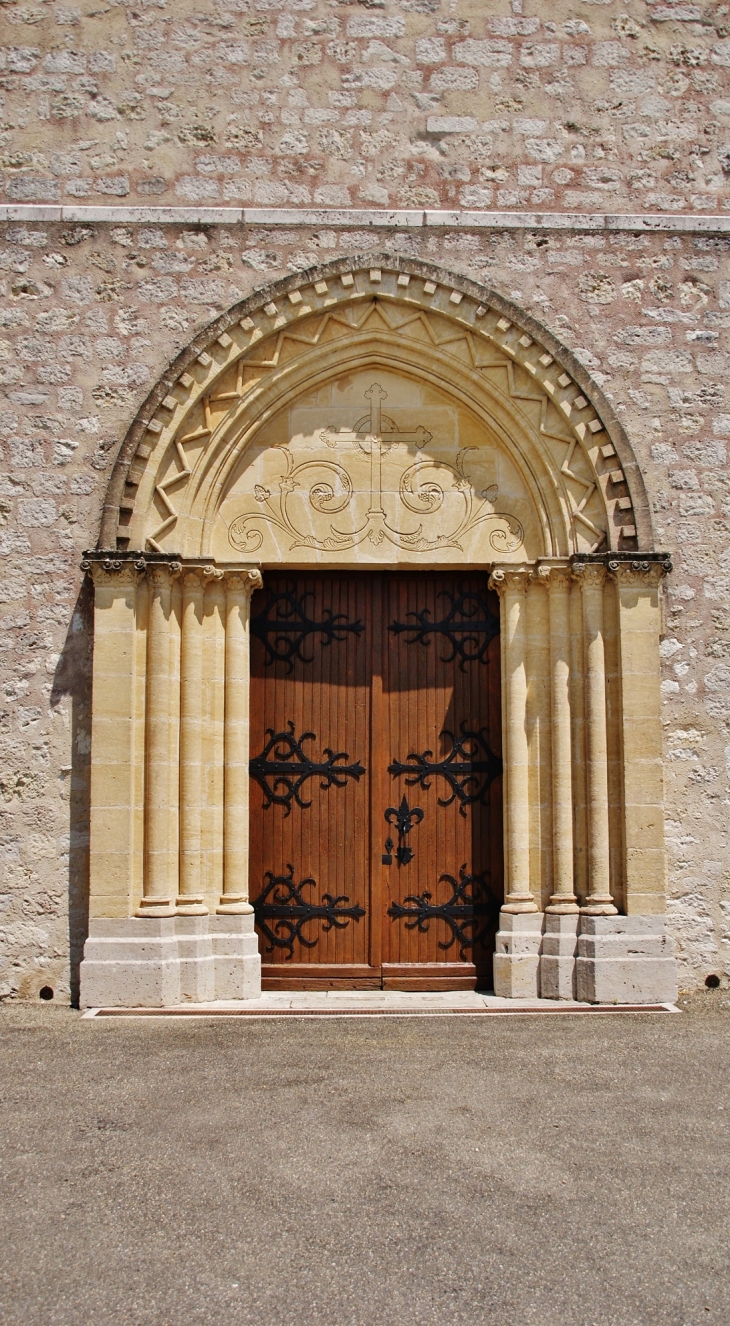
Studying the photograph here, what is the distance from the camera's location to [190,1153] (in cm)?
412

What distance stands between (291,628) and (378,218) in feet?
8.34

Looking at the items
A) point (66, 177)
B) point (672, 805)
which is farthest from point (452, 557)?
point (66, 177)

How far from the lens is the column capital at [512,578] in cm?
679

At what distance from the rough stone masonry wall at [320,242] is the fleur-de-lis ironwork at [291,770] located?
1071 millimetres

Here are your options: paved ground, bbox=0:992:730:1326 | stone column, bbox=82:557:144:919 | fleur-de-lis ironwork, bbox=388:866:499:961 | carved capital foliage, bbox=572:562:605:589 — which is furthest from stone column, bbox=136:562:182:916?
carved capital foliage, bbox=572:562:605:589

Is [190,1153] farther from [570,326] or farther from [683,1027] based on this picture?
[570,326]

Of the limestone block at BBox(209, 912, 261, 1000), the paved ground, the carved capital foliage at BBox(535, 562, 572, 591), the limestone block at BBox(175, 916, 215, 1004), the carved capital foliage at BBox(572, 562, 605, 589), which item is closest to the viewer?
the paved ground

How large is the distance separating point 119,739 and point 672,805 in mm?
3221

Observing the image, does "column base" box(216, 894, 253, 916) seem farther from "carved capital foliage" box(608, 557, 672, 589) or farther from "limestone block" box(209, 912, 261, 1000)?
"carved capital foliage" box(608, 557, 672, 589)

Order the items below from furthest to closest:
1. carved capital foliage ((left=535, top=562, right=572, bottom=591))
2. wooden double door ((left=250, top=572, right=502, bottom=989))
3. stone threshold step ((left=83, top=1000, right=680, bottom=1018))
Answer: wooden double door ((left=250, top=572, right=502, bottom=989)), carved capital foliage ((left=535, top=562, right=572, bottom=591)), stone threshold step ((left=83, top=1000, right=680, bottom=1018))

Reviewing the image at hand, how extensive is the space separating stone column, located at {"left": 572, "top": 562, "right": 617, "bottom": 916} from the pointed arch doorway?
14 millimetres

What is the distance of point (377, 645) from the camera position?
695 cm

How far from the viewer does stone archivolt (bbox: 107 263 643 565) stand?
663 cm

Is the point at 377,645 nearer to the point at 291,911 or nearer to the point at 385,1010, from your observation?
the point at 291,911
